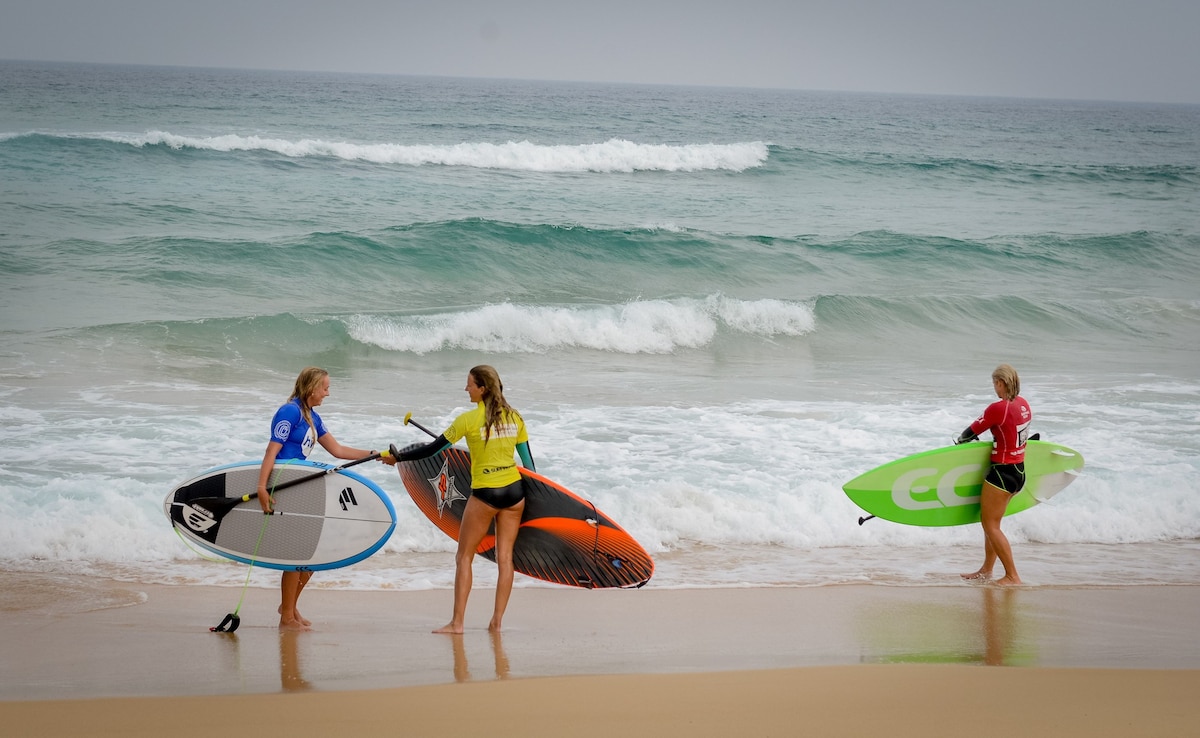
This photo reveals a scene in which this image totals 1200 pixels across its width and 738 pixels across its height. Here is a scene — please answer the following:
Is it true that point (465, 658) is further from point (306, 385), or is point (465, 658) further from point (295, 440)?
point (306, 385)

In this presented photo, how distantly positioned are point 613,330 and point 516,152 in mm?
17910

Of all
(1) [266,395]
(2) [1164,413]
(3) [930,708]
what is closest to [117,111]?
(1) [266,395]

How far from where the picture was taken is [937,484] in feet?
20.1

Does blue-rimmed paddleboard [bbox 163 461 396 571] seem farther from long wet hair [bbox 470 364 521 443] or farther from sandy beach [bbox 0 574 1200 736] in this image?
long wet hair [bbox 470 364 521 443]

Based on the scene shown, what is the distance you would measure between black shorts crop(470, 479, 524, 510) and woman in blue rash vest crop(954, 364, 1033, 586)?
275cm

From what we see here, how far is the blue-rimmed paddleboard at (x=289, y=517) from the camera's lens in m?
4.82

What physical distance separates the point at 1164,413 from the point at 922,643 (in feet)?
22.5

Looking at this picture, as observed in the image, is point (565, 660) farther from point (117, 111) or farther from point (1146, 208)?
point (117, 111)

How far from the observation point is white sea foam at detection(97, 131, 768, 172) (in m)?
26.4

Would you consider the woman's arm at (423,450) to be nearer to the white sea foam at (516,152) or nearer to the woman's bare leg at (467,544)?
the woman's bare leg at (467,544)

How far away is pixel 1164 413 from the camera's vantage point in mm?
9852

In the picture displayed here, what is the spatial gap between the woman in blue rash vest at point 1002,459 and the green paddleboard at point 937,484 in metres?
0.14

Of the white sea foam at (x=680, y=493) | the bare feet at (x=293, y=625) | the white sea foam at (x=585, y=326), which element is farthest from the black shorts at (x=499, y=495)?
the white sea foam at (x=585, y=326)

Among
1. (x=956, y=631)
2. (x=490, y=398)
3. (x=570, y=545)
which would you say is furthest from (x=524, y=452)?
(x=956, y=631)
